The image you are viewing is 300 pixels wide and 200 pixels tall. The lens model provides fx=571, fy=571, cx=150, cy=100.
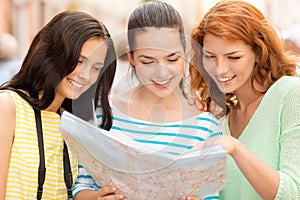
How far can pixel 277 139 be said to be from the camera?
2.12 metres

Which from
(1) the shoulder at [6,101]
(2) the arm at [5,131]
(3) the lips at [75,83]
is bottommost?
(2) the arm at [5,131]

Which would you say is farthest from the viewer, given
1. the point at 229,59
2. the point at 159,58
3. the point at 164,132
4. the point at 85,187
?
the point at 229,59

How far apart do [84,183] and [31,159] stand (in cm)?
21

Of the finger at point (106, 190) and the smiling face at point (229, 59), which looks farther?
the smiling face at point (229, 59)

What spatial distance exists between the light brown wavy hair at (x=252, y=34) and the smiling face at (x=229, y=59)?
24 mm

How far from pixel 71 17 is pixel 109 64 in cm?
33

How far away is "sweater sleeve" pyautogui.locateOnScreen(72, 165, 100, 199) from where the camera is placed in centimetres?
209

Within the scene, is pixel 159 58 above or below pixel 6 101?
above

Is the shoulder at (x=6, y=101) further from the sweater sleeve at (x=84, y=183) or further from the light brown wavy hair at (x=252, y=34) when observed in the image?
the light brown wavy hair at (x=252, y=34)

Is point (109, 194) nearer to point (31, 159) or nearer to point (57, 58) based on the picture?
point (31, 159)

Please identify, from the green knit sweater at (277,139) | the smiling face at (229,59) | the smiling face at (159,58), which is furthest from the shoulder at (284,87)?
the smiling face at (159,58)

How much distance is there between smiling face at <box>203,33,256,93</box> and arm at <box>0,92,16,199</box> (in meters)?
0.75

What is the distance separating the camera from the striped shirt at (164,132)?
6.26ft

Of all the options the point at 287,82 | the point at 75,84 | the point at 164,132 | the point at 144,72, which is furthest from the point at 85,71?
the point at 287,82
